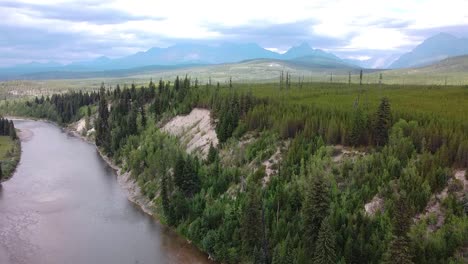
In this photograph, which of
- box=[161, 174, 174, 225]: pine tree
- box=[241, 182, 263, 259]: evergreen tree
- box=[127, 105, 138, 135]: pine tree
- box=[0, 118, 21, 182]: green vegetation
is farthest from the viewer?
box=[127, 105, 138, 135]: pine tree

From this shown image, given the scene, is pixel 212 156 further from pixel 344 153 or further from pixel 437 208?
pixel 437 208

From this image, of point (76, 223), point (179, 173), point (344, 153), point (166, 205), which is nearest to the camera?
point (344, 153)

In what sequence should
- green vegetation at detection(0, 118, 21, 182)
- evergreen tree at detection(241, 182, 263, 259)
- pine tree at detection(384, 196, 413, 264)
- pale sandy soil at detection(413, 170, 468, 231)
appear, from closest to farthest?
pine tree at detection(384, 196, 413, 264) → pale sandy soil at detection(413, 170, 468, 231) → evergreen tree at detection(241, 182, 263, 259) → green vegetation at detection(0, 118, 21, 182)

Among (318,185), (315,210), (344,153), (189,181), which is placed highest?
(344,153)

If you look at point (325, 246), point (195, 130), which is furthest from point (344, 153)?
point (195, 130)

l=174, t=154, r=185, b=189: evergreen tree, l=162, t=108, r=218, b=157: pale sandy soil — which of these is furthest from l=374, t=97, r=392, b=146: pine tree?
l=162, t=108, r=218, b=157: pale sandy soil

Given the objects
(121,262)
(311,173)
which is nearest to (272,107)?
(311,173)

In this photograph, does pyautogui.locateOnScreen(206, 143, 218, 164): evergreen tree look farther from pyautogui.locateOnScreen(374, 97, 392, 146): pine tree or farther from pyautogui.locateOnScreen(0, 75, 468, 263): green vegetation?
pyautogui.locateOnScreen(374, 97, 392, 146): pine tree
